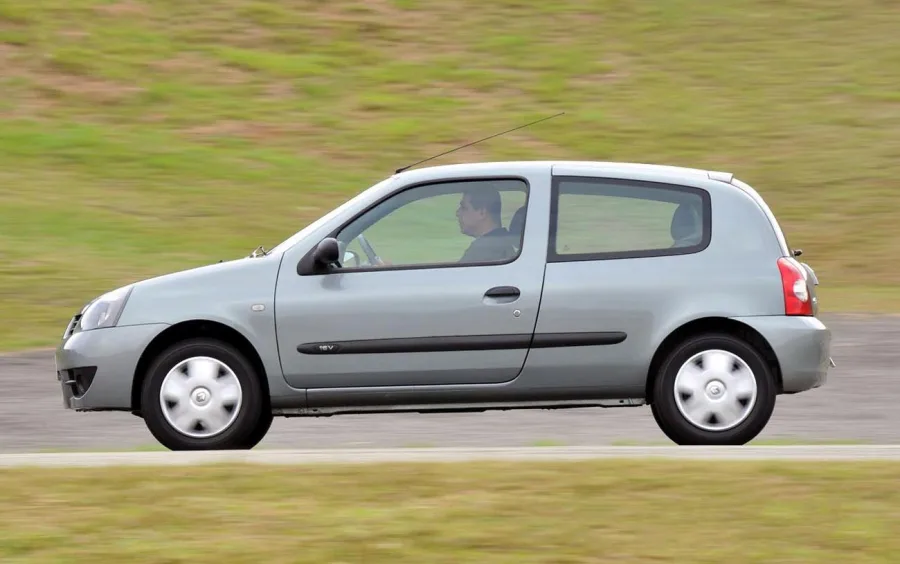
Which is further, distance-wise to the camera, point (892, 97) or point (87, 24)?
point (87, 24)

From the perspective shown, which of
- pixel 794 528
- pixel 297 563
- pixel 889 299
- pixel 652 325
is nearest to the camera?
pixel 297 563

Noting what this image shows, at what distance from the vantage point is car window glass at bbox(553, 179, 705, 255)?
29.0 ft

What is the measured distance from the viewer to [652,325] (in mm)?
8727

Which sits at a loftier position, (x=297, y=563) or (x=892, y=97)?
(x=892, y=97)

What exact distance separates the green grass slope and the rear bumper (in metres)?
8.36

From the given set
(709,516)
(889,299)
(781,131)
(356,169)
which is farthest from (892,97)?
(709,516)

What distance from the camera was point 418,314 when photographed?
28.6 ft

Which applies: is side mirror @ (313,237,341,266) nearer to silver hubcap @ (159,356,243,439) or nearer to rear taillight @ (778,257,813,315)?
silver hubcap @ (159,356,243,439)

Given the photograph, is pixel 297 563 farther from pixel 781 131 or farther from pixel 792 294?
pixel 781 131

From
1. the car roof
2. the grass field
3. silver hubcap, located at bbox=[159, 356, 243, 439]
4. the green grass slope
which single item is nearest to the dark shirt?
the car roof

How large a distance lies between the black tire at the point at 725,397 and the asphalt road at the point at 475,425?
108 centimetres

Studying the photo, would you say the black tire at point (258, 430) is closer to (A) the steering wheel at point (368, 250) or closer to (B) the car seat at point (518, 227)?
(A) the steering wheel at point (368, 250)

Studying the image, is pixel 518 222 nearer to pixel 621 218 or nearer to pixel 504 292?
pixel 504 292

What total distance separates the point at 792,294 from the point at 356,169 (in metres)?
16.1
